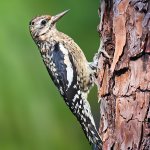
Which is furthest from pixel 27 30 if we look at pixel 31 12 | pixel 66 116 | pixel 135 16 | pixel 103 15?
pixel 135 16

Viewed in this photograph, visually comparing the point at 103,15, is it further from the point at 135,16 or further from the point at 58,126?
the point at 58,126

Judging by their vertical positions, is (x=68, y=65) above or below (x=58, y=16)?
below

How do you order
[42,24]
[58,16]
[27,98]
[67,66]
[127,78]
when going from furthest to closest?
[42,24]
[58,16]
[67,66]
[27,98]
[127,78]

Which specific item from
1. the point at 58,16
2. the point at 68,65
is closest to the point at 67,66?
the point at 68,65

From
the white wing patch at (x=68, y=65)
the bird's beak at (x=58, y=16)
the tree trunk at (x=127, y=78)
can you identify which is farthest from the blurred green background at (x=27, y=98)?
the tree trunk at (x=127, y=78)

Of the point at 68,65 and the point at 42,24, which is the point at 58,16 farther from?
the point at 68,65
